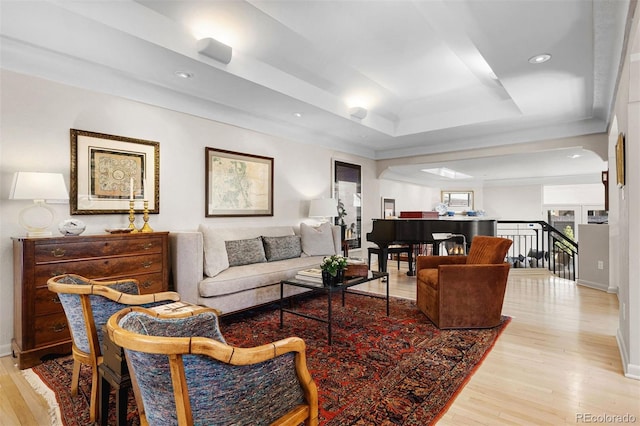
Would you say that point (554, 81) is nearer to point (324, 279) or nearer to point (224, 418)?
point (324, 279)

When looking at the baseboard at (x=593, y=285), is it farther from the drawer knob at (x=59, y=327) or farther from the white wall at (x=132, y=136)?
the drawer knob at (x=59, y=327)

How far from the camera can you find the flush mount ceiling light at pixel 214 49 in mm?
2961

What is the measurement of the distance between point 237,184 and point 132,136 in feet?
4.76

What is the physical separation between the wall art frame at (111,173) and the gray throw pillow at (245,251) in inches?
38.4

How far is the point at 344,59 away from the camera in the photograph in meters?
3.75

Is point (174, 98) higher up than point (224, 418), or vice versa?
point (174, 98)

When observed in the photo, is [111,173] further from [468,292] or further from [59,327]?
[468,292]

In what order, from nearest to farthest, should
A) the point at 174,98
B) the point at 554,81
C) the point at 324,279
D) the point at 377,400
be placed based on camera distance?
the point at 377,400, the point at 324,279, the point at 554,81, the point at 174,98

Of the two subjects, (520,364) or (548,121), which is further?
(548,121)

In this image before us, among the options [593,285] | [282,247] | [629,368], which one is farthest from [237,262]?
[593,285]

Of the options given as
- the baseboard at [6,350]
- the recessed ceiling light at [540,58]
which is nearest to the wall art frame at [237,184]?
the baseboard at [6,350]

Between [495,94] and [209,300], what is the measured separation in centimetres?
452

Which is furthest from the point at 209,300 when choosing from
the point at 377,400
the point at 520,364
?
the point at 520,364

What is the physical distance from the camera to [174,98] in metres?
3.95
